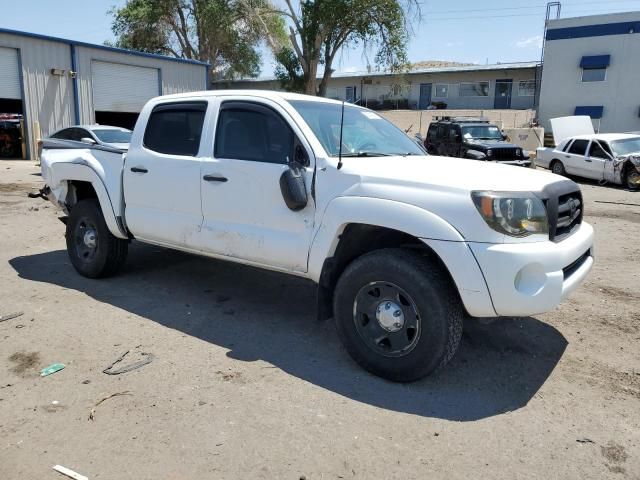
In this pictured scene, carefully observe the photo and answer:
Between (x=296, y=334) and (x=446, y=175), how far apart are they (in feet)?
6.13

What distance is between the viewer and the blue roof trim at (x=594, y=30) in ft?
101

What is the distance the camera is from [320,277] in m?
3.96

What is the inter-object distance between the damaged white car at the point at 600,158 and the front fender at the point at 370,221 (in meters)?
14.9

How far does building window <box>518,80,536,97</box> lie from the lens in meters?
40.2

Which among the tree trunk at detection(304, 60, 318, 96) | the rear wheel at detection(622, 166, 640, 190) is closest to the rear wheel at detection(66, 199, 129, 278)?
the rear wheel at detection(622, 166, 640, 190)

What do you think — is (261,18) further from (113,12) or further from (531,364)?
(531,364)

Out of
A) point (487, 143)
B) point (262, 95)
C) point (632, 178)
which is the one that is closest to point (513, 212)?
point (262, 95)

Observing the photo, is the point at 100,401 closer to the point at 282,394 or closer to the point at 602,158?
the point at 282,394

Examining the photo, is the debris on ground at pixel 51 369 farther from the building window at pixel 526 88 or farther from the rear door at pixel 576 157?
the building window at pixel 526 88

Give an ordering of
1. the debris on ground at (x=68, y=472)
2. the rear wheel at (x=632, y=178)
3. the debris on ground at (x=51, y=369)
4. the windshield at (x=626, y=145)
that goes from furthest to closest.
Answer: the windshield at (x=626, y=145) < the rear wheel at (x=632, y=178) < the debris on ground at (x=51, y=369) < the debris on ground at (x=68, y=472)

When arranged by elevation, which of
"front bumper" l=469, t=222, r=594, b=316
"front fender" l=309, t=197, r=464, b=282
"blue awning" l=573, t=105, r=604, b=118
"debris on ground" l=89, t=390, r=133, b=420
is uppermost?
"blue awning" l=573, t=105, r=604, b=118

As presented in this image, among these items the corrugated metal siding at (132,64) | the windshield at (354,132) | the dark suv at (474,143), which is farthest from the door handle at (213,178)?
the corrugated metal siding at (132,64)

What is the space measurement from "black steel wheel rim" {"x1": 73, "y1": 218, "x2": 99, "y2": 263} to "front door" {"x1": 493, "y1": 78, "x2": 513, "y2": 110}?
40.1 meters

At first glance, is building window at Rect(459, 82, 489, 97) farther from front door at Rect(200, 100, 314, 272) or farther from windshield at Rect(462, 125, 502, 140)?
front door at Rect(200, 100, 314, 272)
